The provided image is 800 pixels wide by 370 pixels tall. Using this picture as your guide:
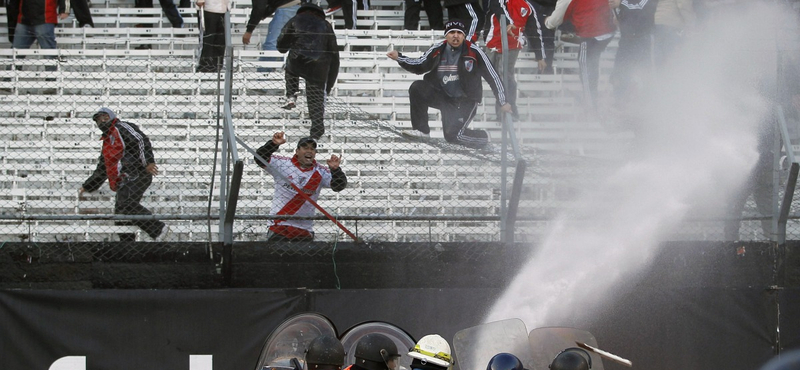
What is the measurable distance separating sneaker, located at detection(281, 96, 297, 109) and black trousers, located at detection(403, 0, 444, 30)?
140 inches

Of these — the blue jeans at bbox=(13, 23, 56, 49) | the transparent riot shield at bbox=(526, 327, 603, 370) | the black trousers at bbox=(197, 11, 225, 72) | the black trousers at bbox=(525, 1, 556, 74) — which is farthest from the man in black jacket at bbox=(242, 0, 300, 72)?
the transparent riot shield at bbox=(526, 327, 603, 370)

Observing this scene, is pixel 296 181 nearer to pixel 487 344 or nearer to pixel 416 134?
pixel 416 134

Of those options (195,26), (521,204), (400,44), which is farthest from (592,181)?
(195,26)

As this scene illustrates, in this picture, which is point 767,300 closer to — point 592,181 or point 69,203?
point 592,181

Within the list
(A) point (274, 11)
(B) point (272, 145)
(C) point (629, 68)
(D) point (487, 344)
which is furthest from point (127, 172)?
(C) point (629, 68)

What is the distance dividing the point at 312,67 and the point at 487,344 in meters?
2.98

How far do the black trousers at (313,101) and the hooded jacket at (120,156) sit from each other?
48.3 inches

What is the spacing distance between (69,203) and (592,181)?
4.18m

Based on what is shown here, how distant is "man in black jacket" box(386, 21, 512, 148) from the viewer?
8.54 metres

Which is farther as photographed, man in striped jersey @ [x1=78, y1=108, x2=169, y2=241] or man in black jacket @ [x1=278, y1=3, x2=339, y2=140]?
man in black jacket @ [x1=278, y1=3, x2=339, y2=140]

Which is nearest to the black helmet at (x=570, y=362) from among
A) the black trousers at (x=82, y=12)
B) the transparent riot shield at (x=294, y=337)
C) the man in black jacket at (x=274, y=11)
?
the transparent riot shield at (x=294, y=337)

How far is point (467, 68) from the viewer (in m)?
8.87

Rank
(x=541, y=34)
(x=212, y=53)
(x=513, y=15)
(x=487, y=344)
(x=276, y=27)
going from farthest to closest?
(x=513, y=15), (x=276, y=27), (x=541, y=34), (x=212, y=53), (x=487, y=344)

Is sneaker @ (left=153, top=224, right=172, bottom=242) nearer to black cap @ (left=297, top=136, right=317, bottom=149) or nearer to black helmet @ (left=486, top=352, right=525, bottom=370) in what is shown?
black cap @ (left=297, top=136, right=317, bottom=149)
